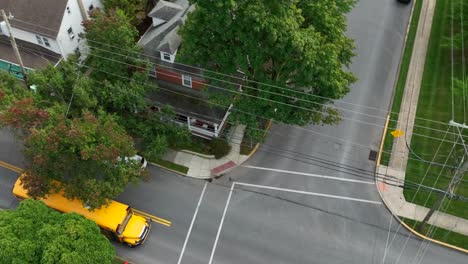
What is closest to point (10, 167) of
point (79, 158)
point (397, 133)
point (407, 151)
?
point (79, 158)

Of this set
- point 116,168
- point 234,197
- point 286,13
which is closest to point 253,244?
point 234,197

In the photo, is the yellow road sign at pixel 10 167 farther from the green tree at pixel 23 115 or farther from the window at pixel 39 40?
the window at pixel 39 40

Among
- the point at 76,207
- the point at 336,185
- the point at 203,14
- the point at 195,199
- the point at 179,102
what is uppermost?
the point at 203,14

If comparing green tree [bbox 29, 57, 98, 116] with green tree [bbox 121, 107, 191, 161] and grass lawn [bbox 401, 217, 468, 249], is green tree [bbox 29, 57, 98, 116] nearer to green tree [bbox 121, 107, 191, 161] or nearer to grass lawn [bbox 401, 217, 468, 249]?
green tree [bbox 121, 107, 191, 161]

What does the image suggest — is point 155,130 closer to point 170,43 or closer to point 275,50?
point 170,43

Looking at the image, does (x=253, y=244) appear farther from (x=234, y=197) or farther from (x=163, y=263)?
(x=163, y=263)
